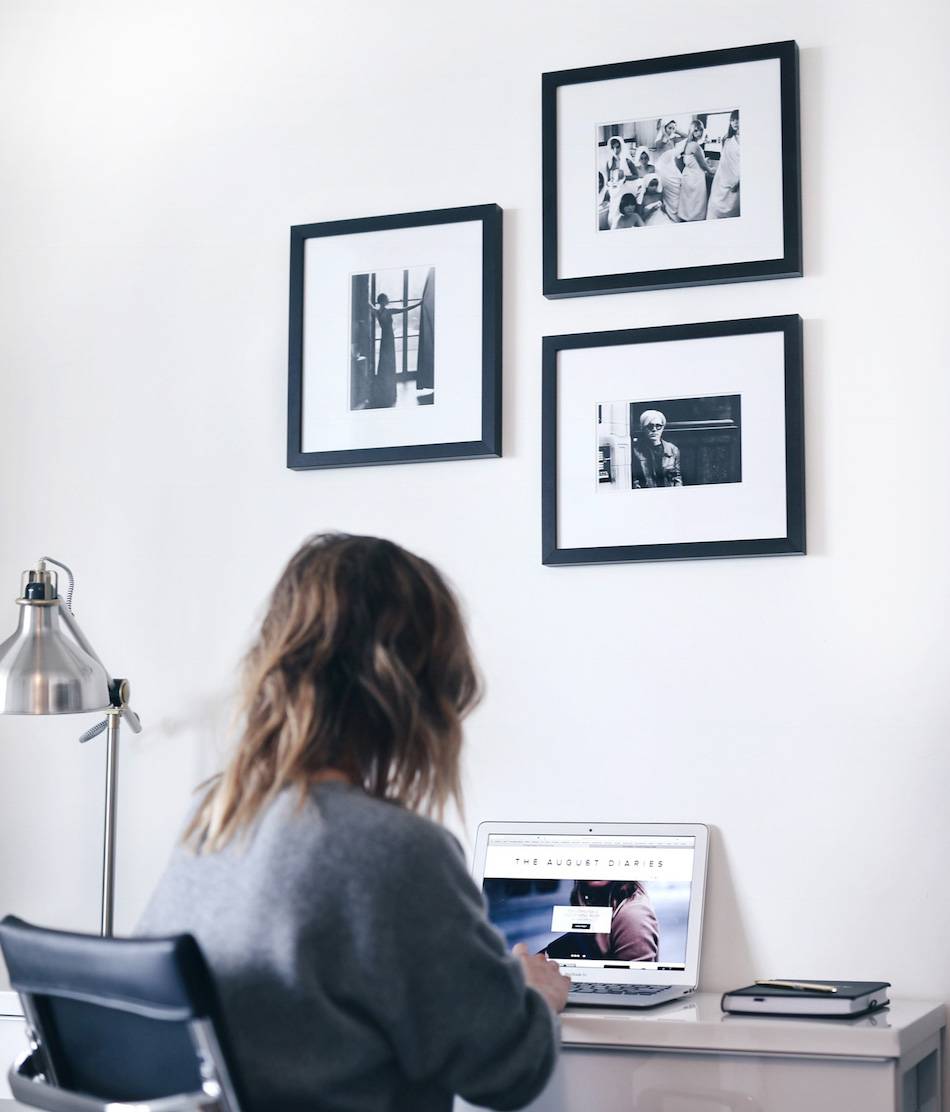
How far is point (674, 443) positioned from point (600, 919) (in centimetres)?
71

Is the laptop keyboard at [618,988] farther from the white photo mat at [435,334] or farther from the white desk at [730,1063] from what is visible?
the white photo mat at [435,334]

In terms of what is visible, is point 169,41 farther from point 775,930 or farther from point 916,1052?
point 916,1052

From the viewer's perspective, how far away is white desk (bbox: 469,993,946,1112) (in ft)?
5.50

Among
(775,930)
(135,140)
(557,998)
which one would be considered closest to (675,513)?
(775,930)

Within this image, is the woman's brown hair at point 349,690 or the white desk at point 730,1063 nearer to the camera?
the woman's brown hair at point 349,690

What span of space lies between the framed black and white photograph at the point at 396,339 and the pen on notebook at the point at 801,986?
894mm

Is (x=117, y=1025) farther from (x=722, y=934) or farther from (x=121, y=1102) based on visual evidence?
(x=722, y=934)

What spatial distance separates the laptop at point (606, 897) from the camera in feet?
6.73

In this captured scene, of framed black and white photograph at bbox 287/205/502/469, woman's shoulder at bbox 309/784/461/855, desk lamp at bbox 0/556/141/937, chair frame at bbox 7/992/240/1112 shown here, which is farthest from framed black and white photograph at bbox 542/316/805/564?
chair frame at bbox 7/992/240/1112

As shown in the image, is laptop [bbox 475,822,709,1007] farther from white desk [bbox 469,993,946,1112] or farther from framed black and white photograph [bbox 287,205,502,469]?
framed black and white photograph [bbox 287,205,502,469]

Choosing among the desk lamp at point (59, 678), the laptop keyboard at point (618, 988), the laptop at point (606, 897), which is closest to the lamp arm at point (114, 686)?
the desk lamp at point (59, 678)

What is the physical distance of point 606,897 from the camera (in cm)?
209

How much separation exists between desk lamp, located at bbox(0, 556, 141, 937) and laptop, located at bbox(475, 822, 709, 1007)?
595 millimetres

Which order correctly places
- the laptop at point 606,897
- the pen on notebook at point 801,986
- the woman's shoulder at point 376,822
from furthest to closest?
the laptop at point 606,897 → the pen on notebook at point 801,986 → the woman's shoulder at point 376,822
